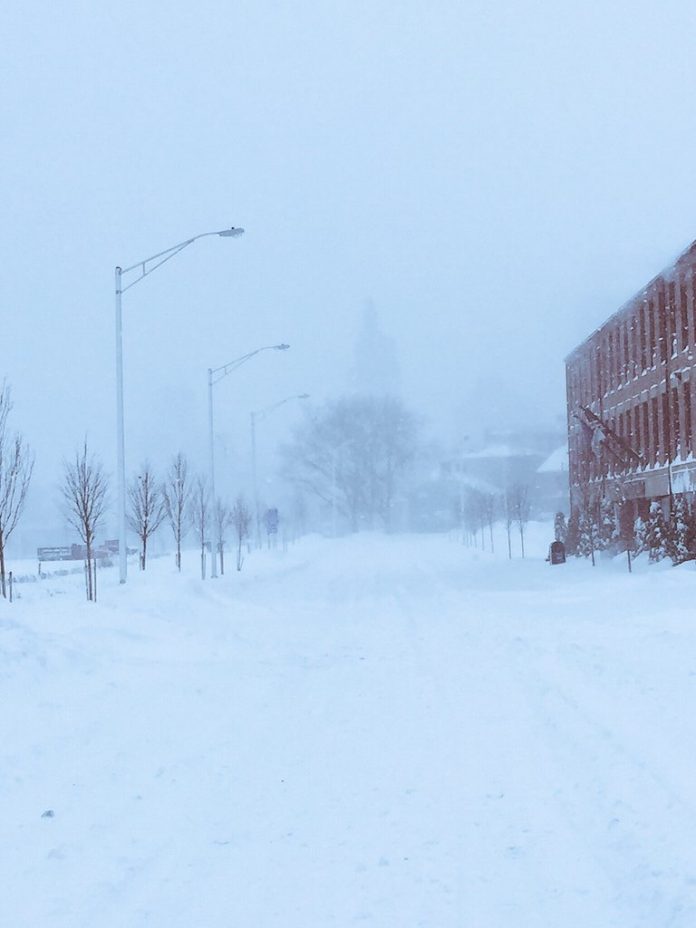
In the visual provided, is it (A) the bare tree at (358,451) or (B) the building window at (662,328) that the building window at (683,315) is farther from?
(A) the bare tree at (358,451)

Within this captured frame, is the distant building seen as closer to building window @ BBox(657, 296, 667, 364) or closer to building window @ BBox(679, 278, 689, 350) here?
building window @ BBox(657, 296, 667, 364)

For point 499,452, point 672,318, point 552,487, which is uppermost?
point 499,452

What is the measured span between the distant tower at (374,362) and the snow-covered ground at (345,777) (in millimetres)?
115007

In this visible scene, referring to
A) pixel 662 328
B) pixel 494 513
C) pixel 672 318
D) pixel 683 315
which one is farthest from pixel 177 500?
pixel 494 513

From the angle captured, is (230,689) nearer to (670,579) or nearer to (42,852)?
(42,852)

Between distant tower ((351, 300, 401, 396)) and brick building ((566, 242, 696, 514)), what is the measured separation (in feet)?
257

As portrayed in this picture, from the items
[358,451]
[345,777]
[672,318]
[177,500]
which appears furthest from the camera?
[358,451]

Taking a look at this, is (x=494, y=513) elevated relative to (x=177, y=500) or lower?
lower

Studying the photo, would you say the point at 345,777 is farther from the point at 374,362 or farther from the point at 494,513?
the point at 374,362

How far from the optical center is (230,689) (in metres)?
12.8

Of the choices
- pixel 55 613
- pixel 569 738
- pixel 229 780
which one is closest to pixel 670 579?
pixel 55 613

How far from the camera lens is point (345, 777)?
8.02 metres

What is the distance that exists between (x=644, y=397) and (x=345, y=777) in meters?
36.0

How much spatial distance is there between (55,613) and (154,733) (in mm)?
8215
